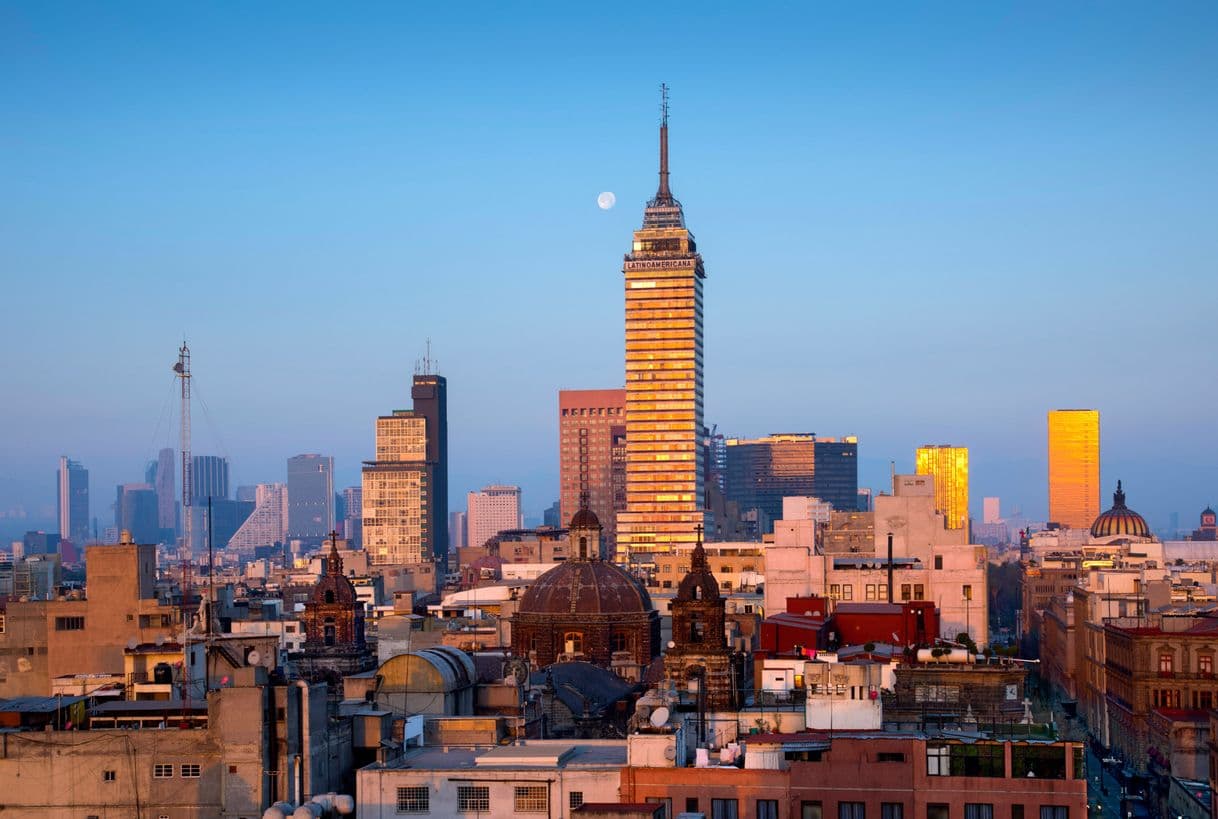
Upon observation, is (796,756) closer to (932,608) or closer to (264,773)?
(264,773)

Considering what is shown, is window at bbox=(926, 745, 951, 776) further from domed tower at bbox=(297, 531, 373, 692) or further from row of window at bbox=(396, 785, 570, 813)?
domed tower at bbox=(297, 531, 373, 692)

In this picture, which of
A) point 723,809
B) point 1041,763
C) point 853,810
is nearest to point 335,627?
point 723,809

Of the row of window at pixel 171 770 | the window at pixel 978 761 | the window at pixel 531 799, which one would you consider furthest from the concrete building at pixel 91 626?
the window at pixel 978 761

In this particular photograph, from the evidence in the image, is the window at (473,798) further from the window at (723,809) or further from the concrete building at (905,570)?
the concrete building at (905,570)

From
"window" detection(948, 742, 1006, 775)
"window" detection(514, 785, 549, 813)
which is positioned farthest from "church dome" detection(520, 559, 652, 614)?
"window" detection(948, 742, 1006, 775)

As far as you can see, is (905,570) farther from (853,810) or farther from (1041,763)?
(853,810)

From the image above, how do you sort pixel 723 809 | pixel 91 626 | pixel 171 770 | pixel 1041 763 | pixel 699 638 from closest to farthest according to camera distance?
pixel 723 809, pixel 1041 763, pixel 171 770, pixel 699 638, pixel 91 626
